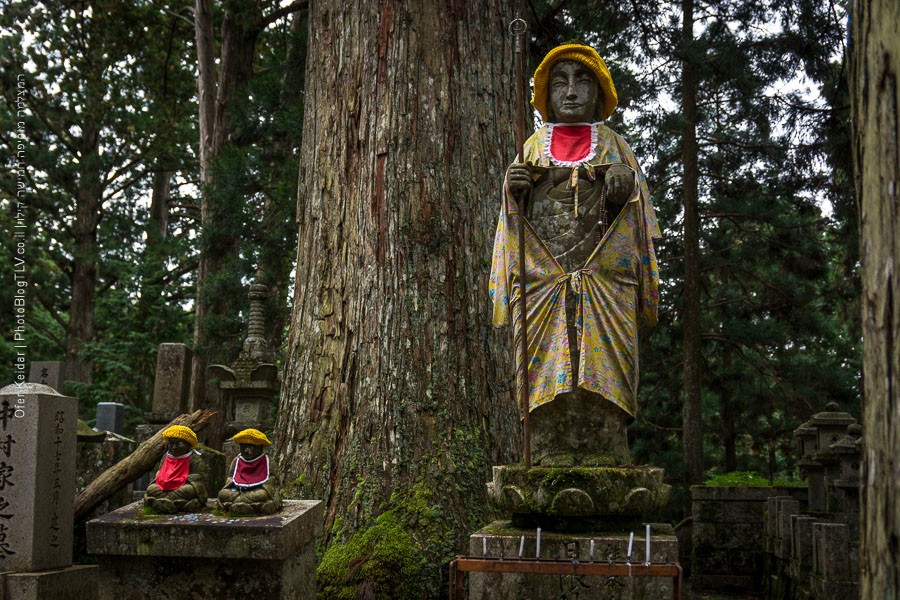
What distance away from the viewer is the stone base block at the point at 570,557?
4.18 m

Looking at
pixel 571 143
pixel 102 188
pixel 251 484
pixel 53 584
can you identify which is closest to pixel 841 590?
pixel 571 143

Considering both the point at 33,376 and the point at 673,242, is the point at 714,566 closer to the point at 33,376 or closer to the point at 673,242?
the point at 673,242

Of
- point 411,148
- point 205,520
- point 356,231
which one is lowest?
point 205,520

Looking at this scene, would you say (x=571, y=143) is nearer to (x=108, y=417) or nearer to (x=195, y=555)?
(x=195, y=555)

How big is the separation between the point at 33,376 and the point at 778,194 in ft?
38.2

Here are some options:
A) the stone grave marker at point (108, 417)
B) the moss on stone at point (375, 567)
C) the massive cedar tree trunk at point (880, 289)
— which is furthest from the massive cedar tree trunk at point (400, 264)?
the stone grave marker at point (108, 417)

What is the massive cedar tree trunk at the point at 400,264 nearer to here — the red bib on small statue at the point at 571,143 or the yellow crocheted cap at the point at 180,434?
the yellow crocheted cap at the point at 180,434

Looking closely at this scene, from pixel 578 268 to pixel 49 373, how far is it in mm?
7444

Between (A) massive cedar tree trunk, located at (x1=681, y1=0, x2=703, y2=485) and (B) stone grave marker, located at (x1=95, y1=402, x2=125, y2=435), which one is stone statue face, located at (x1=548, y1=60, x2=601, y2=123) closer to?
(A) massive cedar tree trunk, located at (x1=681, y1=0, x2=703, y2=485)

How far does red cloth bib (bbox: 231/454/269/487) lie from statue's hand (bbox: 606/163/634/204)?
2.50 metres

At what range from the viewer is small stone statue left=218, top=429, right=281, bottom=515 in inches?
190

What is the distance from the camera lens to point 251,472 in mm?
4977

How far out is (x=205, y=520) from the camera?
187 inches

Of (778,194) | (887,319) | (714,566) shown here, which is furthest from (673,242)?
(887,319)
